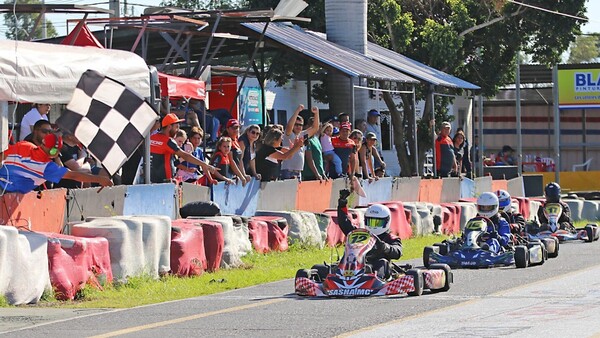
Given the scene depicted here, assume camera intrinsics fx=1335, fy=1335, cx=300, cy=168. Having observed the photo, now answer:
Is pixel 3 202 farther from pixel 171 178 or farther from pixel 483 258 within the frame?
pixel 483 258

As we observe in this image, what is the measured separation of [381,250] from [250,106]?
19.7 m

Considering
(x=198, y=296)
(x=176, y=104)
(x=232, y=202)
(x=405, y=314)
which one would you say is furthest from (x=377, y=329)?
(x=176, y=104)

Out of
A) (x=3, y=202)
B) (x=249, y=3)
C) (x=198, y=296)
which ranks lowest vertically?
(x=198, y=296)

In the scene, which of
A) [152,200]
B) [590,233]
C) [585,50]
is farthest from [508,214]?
[585,50]

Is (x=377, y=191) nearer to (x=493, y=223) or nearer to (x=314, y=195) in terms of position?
(x=314, y=195)

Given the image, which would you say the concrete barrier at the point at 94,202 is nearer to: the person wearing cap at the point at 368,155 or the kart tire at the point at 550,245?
the kart tire at the point at 550,245

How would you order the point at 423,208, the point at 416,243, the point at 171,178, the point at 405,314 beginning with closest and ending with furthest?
the point at 405,314 < the point at 171,178 < the point at 416,243 < the point at 423,208

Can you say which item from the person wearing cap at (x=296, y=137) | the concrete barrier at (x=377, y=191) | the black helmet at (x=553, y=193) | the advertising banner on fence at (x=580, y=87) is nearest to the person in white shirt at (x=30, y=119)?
the person wearing cap at (x=296, y=137)

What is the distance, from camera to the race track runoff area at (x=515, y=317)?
10039 millimetres

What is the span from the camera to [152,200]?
54.8ft

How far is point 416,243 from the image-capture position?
73.1 feet

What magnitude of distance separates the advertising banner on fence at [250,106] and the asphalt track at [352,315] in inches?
729

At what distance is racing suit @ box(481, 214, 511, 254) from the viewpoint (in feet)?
56.4

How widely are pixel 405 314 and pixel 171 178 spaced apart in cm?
663
